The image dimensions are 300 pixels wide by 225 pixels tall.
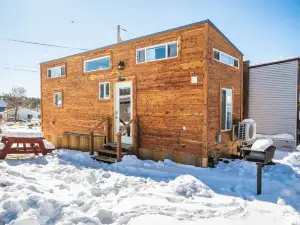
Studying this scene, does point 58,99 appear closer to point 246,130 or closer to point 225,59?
point 225,59

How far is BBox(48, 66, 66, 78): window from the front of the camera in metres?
12.4

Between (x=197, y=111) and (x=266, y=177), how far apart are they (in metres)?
2.72

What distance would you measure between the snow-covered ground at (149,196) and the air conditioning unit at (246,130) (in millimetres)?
1864

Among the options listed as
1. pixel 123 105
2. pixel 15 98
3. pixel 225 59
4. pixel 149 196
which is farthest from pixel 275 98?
pixel 15 98

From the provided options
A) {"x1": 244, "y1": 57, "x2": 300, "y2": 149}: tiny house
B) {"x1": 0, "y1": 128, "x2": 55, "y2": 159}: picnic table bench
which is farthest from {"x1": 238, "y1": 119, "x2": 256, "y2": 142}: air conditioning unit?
{"x1": 0, "y1": 128, "x2": 55, "y2": 159}: picnic table bench

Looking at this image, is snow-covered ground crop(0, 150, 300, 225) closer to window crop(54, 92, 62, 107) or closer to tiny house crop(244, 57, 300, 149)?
tiny house crop(244, 57, 300, 149)

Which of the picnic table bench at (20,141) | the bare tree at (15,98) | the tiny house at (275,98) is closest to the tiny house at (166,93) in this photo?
the picnic table bench at (20,141)

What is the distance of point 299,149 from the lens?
10.3 meters

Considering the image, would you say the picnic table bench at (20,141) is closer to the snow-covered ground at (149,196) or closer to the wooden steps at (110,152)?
the snow-covered ground at (149,196)

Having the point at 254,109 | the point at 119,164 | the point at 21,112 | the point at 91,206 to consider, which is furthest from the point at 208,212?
the point at 21,112

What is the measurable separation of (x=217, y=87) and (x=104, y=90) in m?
5.10

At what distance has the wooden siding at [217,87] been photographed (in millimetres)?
7391

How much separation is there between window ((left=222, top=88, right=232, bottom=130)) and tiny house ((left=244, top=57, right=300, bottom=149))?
147 inches

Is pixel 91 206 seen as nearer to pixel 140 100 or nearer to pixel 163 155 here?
pixel 163 155
